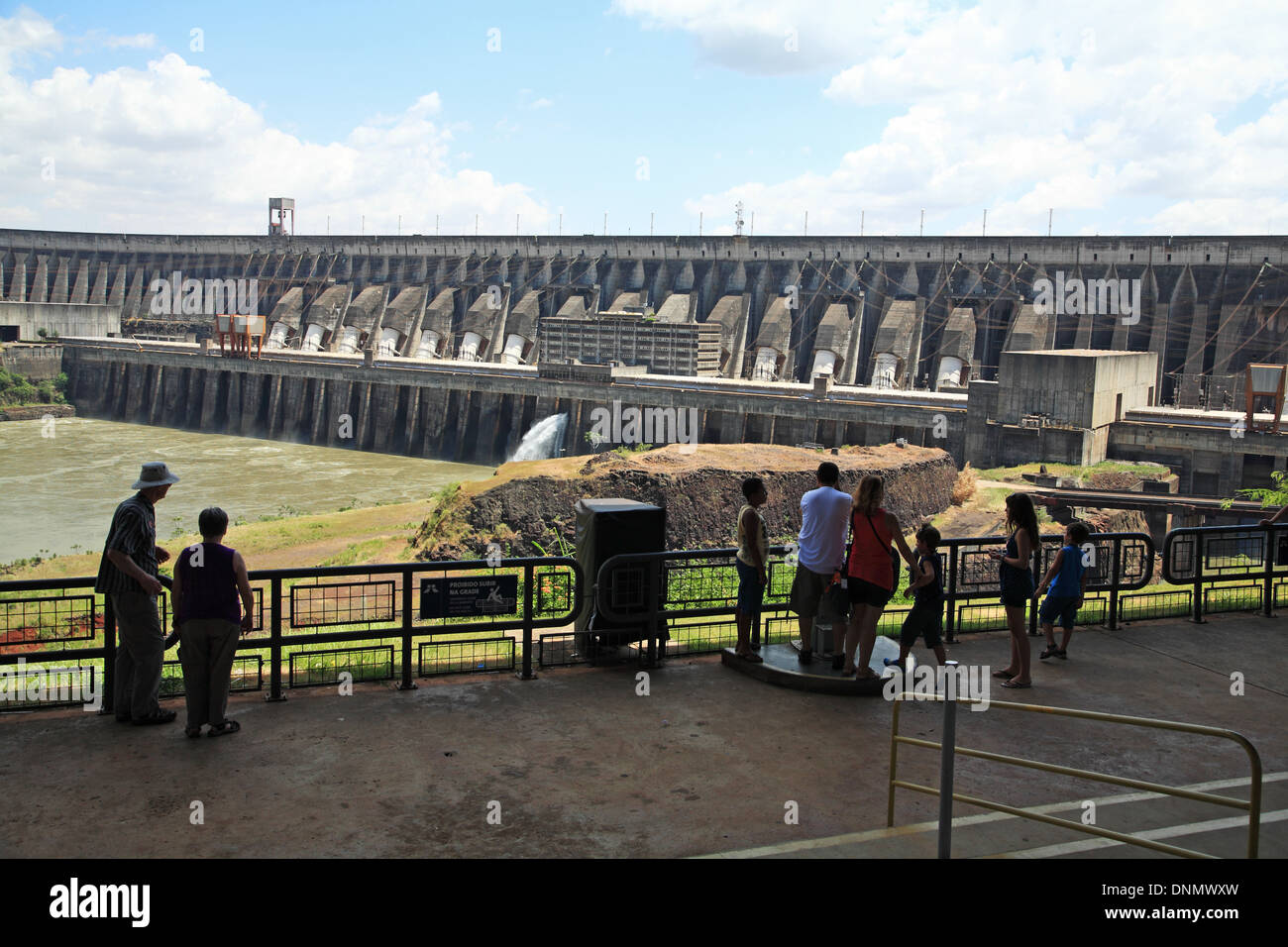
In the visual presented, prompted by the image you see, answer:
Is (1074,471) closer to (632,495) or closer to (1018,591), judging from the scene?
(632,495)

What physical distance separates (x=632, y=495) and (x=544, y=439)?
21749 millimetres

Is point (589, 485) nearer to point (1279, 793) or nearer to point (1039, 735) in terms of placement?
point (1039, 735)

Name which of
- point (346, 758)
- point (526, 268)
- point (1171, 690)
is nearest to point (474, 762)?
point (346, 758)

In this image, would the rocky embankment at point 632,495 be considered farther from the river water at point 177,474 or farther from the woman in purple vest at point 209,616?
the woman in purple vest at point 209,616

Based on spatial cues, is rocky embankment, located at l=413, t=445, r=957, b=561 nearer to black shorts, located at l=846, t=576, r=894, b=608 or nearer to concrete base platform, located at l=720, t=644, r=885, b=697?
concrete base platform, located at l=720, t=644, r=885, b=697

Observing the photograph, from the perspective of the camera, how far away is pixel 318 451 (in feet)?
156

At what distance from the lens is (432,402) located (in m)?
47.1

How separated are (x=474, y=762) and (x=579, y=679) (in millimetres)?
1812

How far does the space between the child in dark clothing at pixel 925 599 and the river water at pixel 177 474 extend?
24488mm

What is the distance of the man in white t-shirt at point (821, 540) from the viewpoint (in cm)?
800
